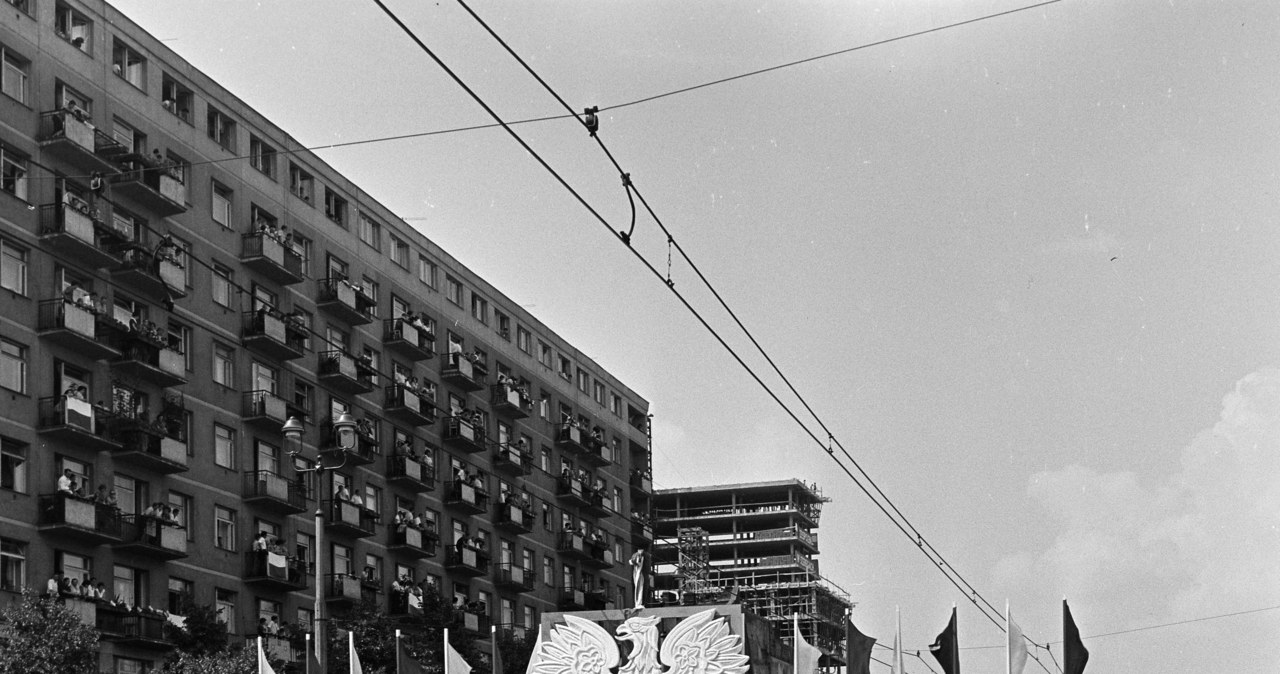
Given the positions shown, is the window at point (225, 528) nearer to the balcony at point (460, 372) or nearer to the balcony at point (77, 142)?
the balcony at point (77, 142)

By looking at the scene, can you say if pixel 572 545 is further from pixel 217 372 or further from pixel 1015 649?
pixel 1015 649

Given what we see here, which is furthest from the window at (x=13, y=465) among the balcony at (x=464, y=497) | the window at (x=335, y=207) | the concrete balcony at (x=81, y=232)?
the balcony at (x=464, y=497)

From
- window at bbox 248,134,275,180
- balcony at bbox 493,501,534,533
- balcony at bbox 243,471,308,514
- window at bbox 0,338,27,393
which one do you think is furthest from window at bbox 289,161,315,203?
balcony at bbox 493,501,534,533

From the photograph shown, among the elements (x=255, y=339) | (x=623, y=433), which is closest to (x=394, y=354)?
(x=255, y=339)

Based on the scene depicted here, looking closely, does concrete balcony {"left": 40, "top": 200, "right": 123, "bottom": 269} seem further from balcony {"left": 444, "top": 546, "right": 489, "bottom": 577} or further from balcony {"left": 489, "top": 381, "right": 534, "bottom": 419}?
balcony {"left": 489, "top": 381, "right": 534, "bottom": 419}

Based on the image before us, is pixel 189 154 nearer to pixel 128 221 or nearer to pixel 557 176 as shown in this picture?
pixel 128 221

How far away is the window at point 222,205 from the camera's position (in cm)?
6172

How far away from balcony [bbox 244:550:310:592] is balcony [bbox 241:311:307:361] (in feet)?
22.6

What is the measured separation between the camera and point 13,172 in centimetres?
5131

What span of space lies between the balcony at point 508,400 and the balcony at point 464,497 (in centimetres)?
489

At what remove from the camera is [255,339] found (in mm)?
62500

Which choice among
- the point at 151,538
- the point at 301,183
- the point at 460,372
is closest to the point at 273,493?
the point at 151,538

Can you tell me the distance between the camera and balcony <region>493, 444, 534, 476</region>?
8462 cm

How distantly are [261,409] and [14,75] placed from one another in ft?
49.3
